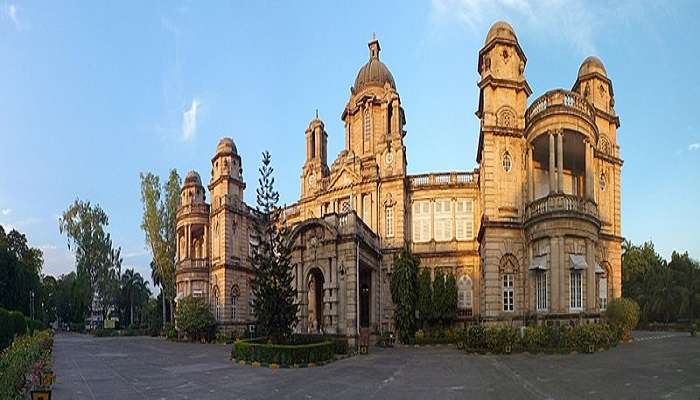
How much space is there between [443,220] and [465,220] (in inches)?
60.0

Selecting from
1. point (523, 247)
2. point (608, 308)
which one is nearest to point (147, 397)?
point (523, 247)

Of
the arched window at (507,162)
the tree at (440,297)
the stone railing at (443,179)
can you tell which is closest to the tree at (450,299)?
the tree at (440,297)

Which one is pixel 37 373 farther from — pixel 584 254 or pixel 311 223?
pixel 584 254

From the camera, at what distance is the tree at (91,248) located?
67500 millimetres

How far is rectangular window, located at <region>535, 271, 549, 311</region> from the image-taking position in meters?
31.0

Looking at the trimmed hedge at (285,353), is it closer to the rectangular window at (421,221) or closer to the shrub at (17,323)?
the shrub at (17,323)

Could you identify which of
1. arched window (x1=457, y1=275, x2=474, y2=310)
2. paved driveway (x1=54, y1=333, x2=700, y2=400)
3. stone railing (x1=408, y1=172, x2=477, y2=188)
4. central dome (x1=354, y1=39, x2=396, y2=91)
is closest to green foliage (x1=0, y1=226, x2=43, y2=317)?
paved driveway (x1=54, y1=333, x2=700, y2=400)

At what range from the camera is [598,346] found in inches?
1069

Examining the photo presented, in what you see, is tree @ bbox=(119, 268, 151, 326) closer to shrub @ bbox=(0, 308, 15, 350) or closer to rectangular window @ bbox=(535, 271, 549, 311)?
shrub @ bbox=(0, 308, 15, 350)

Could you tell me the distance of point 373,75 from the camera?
43.8 metres

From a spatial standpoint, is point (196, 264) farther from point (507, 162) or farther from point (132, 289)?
point (132, 289)

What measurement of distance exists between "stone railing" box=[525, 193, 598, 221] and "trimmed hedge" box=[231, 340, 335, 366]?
1463cm

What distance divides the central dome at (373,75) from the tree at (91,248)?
42057 mm

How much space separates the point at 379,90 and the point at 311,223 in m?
14.6
